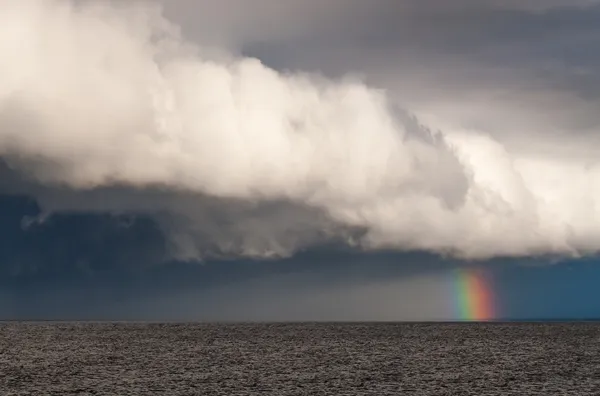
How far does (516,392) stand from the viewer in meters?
37.9

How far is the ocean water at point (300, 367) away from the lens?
39156mm

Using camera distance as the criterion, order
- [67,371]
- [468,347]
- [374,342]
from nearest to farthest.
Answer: [67,371], [468,347], [374,342]

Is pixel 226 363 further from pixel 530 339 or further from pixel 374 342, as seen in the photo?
pixel 530 339

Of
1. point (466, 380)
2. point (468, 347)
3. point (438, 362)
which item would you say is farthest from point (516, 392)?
point (468, 347)

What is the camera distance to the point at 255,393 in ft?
123

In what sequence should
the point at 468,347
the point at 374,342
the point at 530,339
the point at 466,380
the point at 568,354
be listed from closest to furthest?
the point at 466,380 → the point at 568,354 → the point at 468,347 → the point at 374,342 → the point at 530,339

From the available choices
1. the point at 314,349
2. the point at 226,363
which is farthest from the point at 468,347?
the point at 226,363

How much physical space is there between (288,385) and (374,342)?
37266mm

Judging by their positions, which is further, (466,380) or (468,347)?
(468,347)

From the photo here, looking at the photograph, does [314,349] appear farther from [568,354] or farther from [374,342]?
[568,354]

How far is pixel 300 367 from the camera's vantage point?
49.8 metres

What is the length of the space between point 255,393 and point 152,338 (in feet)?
162

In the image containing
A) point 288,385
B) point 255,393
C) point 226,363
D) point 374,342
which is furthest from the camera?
point 374,342

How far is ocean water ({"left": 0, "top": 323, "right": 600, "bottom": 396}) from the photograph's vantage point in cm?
3916
